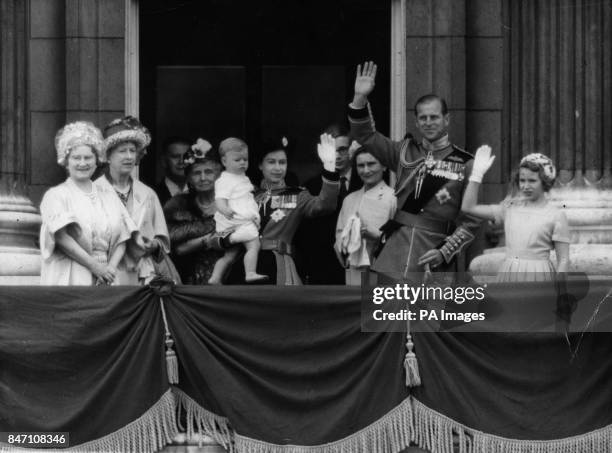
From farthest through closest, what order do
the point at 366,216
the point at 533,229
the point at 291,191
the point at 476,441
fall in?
the point at 291,191 < the point at 366,216 < the point at 533,229 < the point at 476,441

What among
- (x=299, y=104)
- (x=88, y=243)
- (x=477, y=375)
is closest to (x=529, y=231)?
(x=477, y=375)

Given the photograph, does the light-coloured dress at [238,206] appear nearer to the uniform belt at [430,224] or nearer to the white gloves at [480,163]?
the uniform belt at [430,224]

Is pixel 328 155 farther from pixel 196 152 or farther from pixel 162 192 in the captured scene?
pixel 162 192

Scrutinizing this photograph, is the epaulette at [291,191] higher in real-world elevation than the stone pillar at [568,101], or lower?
lower

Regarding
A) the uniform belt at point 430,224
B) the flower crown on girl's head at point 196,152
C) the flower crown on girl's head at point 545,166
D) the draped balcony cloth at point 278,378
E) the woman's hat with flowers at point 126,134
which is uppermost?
the woman's hat with flowers at point 126,134

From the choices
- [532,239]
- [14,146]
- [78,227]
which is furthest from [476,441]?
[14,146]

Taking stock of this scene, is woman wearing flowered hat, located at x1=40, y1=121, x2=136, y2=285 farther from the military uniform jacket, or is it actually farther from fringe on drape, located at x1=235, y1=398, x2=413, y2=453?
the military uniform jacket

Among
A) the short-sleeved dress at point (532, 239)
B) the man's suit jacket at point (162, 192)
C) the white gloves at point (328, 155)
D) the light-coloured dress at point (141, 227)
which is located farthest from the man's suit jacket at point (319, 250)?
the short-sleeved dress at point (532, 239)

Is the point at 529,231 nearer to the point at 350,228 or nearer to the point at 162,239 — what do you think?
the point at 350,228

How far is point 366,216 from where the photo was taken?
15.9 meters

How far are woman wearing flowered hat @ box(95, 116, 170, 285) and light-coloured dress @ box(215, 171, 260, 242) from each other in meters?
0.54

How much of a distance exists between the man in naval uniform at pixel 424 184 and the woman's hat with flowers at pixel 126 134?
65.8 inches

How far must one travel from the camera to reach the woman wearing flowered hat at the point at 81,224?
14.6 meters

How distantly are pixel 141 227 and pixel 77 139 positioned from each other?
93 centimetres
